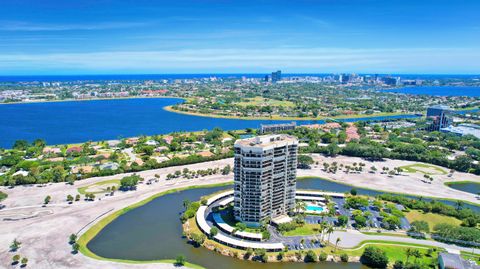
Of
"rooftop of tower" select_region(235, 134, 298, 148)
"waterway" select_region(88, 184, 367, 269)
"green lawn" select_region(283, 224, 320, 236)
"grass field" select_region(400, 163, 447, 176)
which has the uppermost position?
"rooftop of tower" select_region(235, 134, 298, 148)

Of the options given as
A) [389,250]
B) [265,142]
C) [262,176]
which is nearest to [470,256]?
[389,250]

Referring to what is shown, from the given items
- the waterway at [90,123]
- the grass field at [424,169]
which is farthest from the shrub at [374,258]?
the waterway at [90,123]

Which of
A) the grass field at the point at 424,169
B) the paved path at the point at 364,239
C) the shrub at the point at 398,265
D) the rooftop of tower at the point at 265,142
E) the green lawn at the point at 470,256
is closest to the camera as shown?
the shrub at the point at 398,265

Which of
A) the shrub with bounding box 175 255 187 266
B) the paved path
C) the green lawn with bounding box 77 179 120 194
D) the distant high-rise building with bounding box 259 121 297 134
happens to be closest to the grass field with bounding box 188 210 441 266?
the paved path

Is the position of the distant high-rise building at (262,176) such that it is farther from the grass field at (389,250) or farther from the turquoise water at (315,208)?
the grass field at (389,250)

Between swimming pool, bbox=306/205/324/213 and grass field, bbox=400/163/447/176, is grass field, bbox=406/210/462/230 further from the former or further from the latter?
grass field, bbox=400/163/447/176

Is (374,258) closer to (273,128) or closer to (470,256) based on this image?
(470,256)
